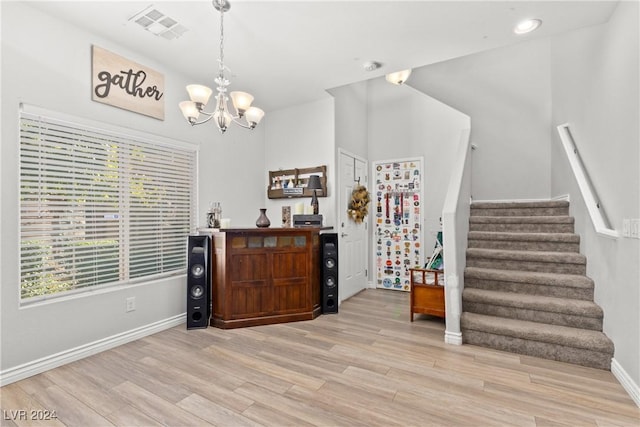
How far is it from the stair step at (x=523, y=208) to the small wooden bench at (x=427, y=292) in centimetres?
157

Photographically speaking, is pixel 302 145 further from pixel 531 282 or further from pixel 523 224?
pixel 531 282

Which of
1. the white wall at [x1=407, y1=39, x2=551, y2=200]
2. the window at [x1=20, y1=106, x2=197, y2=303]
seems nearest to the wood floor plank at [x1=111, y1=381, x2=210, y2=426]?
the window at [x1=20, y1=106, x2=197, y2=303]

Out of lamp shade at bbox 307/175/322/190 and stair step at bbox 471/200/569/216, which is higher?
lamp shade at bbox 307/175/322/190

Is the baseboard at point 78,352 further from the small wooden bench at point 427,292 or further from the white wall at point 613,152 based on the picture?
the white wall at point 613,152

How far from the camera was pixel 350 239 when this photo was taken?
4.60 metres

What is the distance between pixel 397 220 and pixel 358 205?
0.89 meters

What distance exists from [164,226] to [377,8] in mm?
2953

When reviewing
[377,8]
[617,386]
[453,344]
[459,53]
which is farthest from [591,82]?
[453,344]

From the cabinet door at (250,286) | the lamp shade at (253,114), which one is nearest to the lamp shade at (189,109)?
the lamp shade at (253,114)

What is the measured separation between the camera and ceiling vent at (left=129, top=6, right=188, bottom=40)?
95.3 inches

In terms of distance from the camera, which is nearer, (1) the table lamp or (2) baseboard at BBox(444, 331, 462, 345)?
(2) baseboard at BBox(444, 331, 462, 345)

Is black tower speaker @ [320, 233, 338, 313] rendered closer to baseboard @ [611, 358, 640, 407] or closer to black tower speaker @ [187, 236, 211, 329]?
black tower speaker @ [187, 236, 211, 329]

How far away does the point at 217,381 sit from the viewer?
2.21 meters

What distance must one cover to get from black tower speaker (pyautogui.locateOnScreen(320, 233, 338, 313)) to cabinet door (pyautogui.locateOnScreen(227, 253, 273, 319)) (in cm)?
72
